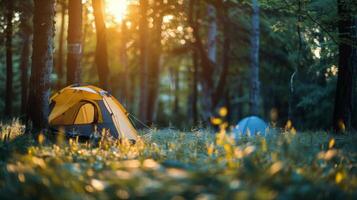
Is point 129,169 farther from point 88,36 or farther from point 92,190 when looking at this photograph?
point 88,36

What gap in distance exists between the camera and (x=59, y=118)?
14281 mm

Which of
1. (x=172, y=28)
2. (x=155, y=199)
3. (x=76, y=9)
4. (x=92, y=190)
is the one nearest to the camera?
(x=155, y=199)

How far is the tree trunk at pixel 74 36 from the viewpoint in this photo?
1596 cm

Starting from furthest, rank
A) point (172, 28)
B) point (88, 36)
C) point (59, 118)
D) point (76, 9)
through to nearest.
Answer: point (88, 36), point (172, 28), point (76, 9), point (59, 118)

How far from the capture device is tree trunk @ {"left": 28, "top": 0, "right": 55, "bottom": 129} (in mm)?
11727

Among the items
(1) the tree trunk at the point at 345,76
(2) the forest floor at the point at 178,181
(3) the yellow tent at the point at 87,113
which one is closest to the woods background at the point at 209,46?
(1) the tree trunk at the point at 345,76

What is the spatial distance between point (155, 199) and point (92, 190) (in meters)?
0.99

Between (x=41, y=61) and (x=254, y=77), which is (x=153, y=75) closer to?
(x=254, y=77)

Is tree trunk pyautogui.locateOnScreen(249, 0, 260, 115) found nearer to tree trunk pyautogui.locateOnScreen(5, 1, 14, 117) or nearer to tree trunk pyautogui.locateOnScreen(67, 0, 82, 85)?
tree trunk pyautogui.locateOnScreen(67, 0, 82, 85)

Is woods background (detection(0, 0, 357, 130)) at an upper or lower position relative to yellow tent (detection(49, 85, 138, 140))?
upper

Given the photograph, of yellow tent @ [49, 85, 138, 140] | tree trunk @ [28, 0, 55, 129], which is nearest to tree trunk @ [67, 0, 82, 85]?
yellow tent @ [49, 85, 138, 140]

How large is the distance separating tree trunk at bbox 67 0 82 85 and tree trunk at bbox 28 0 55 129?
3.99m

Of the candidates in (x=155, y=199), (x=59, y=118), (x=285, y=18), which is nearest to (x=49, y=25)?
(x=59, y=118)

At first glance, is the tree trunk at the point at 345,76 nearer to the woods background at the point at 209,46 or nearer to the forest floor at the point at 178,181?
the woods background at the point at 209,46
